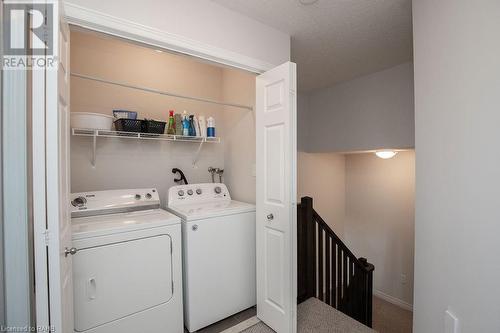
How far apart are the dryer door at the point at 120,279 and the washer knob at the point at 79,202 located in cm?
52

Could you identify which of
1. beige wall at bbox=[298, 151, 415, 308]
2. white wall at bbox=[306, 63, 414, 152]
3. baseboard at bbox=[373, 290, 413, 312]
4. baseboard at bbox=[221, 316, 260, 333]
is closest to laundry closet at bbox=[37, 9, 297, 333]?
baseboard at bbox=[221, 316, 260, 333]

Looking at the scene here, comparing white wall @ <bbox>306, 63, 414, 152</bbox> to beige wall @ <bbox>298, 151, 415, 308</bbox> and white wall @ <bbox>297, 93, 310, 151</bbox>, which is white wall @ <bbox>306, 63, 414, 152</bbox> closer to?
white wall @ <bbox>297, 93, 310, 151</bbox>

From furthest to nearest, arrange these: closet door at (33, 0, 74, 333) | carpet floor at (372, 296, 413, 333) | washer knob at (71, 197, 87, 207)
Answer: carpet floor at (372, 296, 413, 333) < washer knob at (71, 197, 87, 207) < closet door at (33, 0, 74, 333)

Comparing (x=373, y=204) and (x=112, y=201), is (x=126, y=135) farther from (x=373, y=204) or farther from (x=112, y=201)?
(x=373, y=204)

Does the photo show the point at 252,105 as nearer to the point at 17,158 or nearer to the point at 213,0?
the point at 213,0

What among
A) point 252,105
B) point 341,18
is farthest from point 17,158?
point 341,18

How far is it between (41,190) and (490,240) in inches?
72.7

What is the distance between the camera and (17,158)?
0.79 meters

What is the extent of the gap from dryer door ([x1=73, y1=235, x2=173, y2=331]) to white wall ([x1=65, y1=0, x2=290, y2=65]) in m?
1.44

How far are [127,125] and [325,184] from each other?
10.9 ft

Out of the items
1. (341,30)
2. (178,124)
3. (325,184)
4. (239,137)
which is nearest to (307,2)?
(341,30)

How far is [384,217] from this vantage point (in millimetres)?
3812

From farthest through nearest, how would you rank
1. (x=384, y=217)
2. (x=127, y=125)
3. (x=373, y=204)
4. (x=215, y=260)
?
(x=373, y=204) → (x=384, y=217) → (x=127, y=125) → (x=215, y=260)

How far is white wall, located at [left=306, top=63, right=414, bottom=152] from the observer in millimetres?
2682
